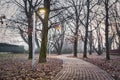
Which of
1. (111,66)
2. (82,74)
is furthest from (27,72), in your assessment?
(111,66)

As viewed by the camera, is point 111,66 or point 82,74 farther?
point 111,66

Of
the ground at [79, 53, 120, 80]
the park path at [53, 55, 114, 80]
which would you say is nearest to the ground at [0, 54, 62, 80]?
the park path at [53, 55, 114, 80]

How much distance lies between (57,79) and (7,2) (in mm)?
22892

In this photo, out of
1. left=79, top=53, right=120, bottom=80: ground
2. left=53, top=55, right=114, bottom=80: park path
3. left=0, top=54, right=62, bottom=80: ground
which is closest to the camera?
left=0, top=54, right=62, bottom=80: ground

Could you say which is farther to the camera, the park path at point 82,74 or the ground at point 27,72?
the park path at point 82,74

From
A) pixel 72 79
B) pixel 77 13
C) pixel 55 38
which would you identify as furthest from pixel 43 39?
pixel 55 38

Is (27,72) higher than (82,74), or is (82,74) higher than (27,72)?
(27,72)

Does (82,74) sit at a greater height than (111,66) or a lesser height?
lesser

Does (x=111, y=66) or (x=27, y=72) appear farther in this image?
(x=111, y=66)

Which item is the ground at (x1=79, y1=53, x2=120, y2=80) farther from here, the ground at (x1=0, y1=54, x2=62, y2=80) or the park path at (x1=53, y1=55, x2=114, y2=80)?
the ground at (x1=0, y1=54, x2=62, y2=80)

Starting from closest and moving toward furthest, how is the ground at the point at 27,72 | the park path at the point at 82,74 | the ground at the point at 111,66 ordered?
the ground at the point at 27,72 < the park path at the point at 82,74 < the ground at the point at 111,66

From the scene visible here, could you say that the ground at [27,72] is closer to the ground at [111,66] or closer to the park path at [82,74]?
the park path at [82,74]

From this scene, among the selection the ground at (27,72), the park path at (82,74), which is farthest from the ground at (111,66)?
the ground at (27,72)

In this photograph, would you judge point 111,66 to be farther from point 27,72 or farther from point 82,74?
point 27,72
